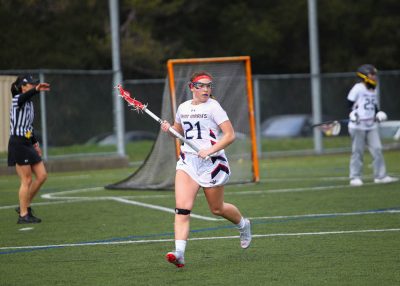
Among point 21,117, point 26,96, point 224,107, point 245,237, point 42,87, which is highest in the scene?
point 42,87

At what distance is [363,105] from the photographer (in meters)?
18.1

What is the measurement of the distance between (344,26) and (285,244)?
118ft

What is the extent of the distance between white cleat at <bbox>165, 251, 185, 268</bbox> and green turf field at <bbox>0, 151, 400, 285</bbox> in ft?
0.26

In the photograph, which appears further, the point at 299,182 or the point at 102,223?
the point at 299,182

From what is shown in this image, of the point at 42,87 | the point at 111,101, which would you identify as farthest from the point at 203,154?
the point at 111,101

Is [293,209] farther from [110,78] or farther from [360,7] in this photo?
[360,7]

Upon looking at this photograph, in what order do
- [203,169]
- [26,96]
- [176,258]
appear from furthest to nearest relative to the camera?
[26,96], [203,169], [176,258]

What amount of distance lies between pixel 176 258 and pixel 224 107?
29.7 ft

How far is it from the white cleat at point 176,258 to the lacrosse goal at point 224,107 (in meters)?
7.97

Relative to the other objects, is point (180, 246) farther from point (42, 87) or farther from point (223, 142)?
point (42, 87)

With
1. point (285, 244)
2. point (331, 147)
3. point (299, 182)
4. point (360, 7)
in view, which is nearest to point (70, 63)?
point (331, 147)

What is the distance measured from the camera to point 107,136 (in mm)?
26609

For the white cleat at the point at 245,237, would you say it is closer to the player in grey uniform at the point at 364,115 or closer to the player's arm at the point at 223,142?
the player's arm at the point at 223,142

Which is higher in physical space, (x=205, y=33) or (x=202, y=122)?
(x=205, y=33)
